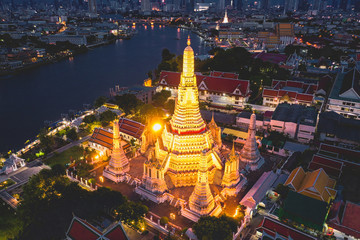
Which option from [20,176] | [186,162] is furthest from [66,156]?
[186,162]

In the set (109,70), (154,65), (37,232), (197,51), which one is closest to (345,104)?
(37,232)

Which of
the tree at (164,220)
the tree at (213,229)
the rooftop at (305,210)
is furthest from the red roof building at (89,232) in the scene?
the rooftop at (305,210)

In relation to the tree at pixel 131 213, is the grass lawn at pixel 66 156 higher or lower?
lower

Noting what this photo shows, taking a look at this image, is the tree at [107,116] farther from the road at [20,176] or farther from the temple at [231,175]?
the temple at [231,175]

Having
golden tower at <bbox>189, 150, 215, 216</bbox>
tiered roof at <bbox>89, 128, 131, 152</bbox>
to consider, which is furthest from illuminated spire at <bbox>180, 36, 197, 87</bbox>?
tiered roof at <bbox>89, 128, 131, 152</bbox>

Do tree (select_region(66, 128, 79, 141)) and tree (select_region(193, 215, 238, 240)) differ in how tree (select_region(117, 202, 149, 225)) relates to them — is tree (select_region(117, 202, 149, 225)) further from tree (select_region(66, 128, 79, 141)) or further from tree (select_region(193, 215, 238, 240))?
tree (select_region(66, 128, 79, 141))

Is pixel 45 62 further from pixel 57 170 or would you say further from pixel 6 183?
pixel 57 170
